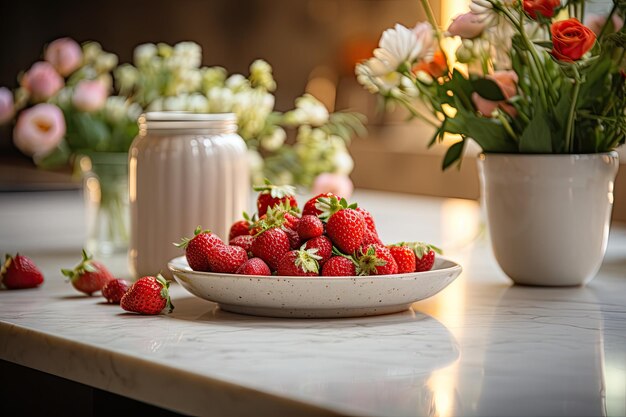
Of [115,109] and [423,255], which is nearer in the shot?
[423,255]

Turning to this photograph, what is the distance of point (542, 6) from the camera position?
1.11 metres

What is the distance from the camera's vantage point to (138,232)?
137 centimetres

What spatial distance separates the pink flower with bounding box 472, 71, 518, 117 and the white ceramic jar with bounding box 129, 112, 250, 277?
356 mm

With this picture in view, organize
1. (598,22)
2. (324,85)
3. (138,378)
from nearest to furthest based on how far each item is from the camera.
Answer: (138,378) < (598,22) < (324,85)

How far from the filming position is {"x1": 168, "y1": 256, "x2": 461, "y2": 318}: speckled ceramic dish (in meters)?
1.01

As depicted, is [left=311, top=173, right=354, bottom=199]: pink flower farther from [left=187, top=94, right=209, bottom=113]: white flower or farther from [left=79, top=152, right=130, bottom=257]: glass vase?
[left=79, top=152, right=130, bottom=257]: glass vase

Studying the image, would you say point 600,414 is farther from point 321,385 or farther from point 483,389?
point 321,385

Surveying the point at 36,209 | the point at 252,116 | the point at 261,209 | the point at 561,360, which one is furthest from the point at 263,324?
the point at 36,209

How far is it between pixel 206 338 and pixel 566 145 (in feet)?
1.86

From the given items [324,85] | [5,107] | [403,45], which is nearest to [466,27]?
[403,45]

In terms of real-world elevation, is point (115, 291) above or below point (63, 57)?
below

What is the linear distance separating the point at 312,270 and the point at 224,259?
102mm

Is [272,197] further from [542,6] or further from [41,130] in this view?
[41,130]

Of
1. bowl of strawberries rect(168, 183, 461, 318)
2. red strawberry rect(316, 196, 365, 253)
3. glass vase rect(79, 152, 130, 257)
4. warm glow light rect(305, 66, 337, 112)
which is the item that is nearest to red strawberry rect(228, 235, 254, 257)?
bowl of strawberries rect(168, 183, 461, 318)
